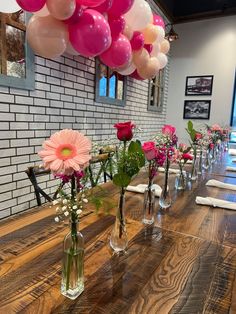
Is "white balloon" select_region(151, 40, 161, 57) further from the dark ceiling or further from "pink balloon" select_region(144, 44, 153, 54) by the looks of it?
the dark ceiling

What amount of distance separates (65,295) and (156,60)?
9.36 feet

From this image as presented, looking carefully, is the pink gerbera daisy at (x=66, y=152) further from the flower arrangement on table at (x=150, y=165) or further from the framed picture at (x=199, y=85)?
the framed picture at (x=199, y=85)

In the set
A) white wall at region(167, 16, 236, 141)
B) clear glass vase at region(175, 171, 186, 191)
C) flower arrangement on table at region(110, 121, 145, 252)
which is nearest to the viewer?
flower arrangement on table at region(110, 121, 145, 252)

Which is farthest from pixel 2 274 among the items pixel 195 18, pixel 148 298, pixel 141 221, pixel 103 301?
pixel 195 18

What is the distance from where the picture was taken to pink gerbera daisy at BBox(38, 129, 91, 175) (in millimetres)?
551

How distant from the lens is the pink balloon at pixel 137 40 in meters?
2.42

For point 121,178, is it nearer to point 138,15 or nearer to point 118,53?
point 118,53

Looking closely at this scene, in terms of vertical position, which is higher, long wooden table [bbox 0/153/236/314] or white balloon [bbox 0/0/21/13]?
white balloon [bbox 0/0/21/13]

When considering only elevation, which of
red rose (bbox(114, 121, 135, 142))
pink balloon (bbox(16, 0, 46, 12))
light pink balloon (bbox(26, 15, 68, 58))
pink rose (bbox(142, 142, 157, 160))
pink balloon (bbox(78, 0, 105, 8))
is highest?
pink balloon (bbox(78, 0, 105, 8))

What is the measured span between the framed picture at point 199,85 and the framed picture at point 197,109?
0.17m

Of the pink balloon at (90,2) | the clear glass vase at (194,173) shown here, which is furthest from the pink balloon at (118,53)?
the clear glass vase at (194,173)

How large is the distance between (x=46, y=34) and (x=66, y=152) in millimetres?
1445

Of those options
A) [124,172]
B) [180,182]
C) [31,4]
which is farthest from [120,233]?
[31,4]

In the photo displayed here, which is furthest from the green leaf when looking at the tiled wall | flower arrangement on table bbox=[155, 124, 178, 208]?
the tiled wall
